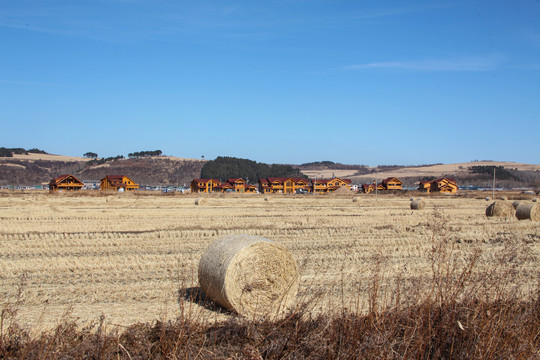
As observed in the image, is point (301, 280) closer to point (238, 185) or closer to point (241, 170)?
point (238, 185)

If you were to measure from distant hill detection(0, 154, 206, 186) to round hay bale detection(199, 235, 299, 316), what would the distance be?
13015 centimetres

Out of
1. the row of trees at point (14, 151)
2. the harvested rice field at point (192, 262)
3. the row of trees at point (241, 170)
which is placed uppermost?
the row of trees at point (14, 151)

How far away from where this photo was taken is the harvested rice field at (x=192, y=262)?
6.85 m

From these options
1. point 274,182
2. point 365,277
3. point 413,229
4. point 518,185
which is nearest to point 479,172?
point 518,185

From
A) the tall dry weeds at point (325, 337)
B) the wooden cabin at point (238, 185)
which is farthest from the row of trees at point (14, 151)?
the tall dry weeds at point (325, 337)

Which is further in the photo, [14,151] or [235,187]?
[14,151]

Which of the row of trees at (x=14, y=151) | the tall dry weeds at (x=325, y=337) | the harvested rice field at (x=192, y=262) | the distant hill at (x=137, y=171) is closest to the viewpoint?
the tall dry weeds at (x=325, y=337)

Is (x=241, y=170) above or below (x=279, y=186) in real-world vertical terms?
above

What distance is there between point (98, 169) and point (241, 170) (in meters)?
45.6

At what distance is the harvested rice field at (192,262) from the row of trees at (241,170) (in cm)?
11822

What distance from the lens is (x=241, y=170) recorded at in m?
150

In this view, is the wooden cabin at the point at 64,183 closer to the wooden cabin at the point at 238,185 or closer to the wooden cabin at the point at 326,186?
the wooden cabin at the point at 238,185

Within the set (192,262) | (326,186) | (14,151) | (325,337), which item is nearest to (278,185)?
(326,186)

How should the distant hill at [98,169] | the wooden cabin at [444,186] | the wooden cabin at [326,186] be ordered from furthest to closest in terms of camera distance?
the distant hill at [98,169] < the wooden cabin at [326,186] < the wooden cabin at [444,186]
